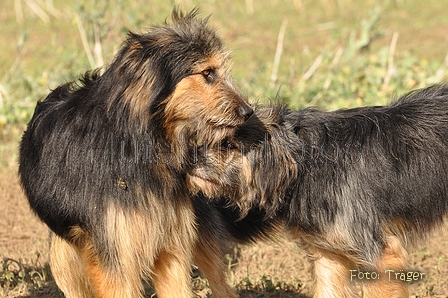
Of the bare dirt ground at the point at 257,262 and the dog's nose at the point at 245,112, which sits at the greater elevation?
the dog's nose at the point at 245,112

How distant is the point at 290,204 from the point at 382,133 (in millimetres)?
788

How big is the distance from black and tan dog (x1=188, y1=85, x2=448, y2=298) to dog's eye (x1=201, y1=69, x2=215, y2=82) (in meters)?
0.47

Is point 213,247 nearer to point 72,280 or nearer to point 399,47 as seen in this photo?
point 72,280

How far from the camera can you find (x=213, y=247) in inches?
194

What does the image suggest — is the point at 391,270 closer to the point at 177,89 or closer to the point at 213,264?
the point at 213,264

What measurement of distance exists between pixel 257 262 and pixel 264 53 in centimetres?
781

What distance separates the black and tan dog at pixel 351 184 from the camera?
15.2ft

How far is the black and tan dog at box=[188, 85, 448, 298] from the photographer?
4641mm

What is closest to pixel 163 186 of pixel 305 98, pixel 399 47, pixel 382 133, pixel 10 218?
pixel 382 133

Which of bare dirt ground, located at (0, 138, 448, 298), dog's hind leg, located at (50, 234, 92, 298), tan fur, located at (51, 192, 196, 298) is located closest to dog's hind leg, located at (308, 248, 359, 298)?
bare dirt ground, located at (0, 138, 448, 298)

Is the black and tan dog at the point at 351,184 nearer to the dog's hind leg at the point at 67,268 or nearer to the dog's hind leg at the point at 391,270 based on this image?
the dog's hind leg at the point at 391,270

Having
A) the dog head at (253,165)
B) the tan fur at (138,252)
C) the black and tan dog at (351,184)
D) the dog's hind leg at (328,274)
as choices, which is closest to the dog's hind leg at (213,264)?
the black and tan dog at (351,184)

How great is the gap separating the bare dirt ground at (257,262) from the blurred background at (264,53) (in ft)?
0.07

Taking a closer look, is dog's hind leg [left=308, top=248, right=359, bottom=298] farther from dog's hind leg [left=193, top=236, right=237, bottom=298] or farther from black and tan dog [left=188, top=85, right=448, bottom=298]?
dog's hind leg [left=193, top=236, right=237, bottom=298]
